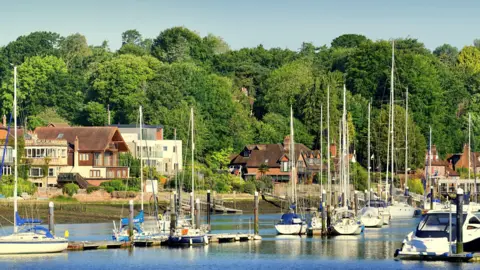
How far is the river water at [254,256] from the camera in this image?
2559 inches

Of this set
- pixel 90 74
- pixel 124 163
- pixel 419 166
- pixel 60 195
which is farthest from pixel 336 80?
pixel 60 195

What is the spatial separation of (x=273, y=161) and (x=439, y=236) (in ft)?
264

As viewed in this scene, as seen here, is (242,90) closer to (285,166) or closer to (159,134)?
(285,166)

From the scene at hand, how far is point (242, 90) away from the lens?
7023 inches

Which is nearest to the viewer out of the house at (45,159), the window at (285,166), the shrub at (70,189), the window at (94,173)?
the shrub at (70,189)

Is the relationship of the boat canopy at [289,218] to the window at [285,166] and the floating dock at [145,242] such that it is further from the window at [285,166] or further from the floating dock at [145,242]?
the window at [285,166]

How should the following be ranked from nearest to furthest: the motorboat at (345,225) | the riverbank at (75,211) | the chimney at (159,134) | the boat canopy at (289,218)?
the motorboat at (345,225) → the boat canopy at (289,218) → the riverbank at (75,211) → the chimney at (159,134)

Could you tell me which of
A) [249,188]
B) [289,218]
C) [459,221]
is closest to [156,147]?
[249,188]

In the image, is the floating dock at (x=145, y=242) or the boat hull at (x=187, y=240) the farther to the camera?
the boat hull at (x=187, y=240)

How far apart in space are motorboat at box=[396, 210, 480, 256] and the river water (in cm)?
75

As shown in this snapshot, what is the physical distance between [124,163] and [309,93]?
36.0 metres

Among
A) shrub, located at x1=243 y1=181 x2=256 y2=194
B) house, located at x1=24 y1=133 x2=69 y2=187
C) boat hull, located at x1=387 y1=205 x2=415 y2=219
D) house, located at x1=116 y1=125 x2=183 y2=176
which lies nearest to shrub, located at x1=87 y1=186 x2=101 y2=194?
house, located at x1=24 y1=133 x2=69 y2=187

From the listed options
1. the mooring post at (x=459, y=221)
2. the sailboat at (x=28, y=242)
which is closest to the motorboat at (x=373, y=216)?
the sailboat at (x=28, y=242)

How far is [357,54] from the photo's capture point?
17150cm
